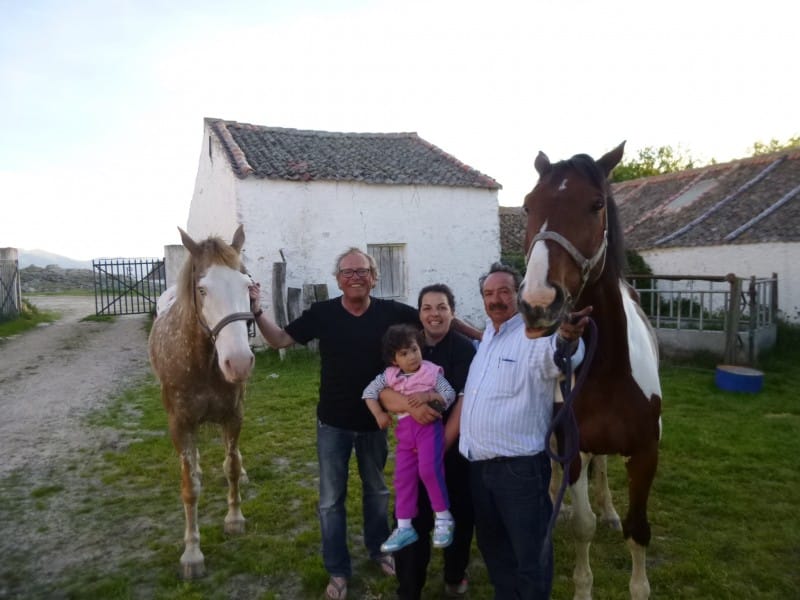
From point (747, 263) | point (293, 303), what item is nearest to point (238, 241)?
point (293, 303)

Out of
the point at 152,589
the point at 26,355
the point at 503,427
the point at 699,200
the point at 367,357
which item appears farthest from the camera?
the point at 699,200

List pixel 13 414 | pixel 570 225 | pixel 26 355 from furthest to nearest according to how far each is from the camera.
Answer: pixel 26 355
pixel 13 414
pixel 570 225

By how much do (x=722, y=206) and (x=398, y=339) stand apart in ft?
48.6

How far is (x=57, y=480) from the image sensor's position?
4688 millimetres

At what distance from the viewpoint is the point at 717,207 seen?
14.1 metres

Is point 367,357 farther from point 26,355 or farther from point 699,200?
point 699,200

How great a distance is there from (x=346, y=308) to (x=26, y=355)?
10824 mm

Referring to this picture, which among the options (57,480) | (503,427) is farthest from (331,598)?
(57,480)

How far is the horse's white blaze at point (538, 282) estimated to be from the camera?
162 cm

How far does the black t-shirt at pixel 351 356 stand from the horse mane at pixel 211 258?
1.71 feet

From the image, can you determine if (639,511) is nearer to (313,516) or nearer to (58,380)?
(313,516)

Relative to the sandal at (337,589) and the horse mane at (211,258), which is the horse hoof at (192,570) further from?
the horse mane at (211,258)

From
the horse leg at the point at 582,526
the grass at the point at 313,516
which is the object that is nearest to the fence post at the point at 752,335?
the grass at the point at 313,516

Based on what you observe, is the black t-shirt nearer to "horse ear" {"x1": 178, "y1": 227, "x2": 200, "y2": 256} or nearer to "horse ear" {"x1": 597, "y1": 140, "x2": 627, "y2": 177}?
"horse ear" {"x1": 178, "y1": 227, "x2": 200, "y2": 256}
